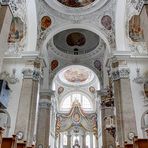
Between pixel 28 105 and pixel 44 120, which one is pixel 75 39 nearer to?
pixel 44 120

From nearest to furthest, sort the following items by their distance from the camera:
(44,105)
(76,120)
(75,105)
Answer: (44,105) < (76,120) < (75,105)

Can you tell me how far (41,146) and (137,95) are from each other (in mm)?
7062

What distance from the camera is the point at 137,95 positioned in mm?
10930

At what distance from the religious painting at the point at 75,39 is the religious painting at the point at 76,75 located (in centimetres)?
653

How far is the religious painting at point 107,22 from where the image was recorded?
41.2 feet

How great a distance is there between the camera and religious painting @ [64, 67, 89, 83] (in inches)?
946

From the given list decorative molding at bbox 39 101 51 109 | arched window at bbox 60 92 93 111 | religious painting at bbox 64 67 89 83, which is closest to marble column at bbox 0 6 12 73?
decorative molding at bbox 39 101 51 109

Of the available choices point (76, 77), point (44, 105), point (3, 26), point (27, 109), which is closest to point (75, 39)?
point (44, 105)

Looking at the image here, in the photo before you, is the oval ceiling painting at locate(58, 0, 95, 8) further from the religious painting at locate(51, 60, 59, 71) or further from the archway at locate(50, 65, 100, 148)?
the archway at locate(50, 65, 100, 148)

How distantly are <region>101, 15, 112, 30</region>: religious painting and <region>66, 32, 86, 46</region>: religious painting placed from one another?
4384 millimetres

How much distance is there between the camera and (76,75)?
79.9ft

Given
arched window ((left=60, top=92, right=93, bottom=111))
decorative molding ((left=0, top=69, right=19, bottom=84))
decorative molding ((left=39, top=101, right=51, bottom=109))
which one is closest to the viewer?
decorative molding ((left=0, top=69, right=19, bottom=84))

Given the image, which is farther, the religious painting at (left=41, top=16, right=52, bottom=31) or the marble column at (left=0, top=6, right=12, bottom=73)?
the religious painting at (left=41, top=16, right=52, bottom=31)

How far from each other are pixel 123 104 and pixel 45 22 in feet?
19.8
